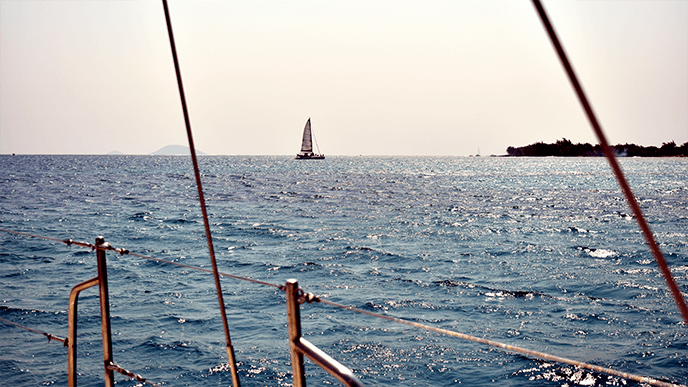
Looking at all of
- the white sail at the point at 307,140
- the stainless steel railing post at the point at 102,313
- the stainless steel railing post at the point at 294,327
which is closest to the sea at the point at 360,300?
the stainless steel railing post at the point at 102,313

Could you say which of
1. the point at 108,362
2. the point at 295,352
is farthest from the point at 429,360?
the point at 295,352

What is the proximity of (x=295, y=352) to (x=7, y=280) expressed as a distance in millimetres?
14077

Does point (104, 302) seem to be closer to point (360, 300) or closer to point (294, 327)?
point (294, 327)

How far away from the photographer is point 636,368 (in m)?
8.10

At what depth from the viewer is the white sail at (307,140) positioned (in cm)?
10231

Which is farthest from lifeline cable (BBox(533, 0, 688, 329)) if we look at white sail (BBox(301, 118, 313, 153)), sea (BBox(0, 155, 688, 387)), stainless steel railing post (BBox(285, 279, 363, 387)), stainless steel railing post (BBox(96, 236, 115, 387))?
white sail (BBox(301, 118, 313, 153))

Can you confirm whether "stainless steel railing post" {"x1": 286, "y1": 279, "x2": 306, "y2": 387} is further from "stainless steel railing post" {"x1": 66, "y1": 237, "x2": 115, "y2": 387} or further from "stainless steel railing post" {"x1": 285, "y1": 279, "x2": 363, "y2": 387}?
"stainless steel railing post" {"x1": 66, "y1": 237, "x2": 115, "y2": 387}

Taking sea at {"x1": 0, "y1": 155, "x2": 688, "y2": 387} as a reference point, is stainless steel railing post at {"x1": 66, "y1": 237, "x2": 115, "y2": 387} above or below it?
above

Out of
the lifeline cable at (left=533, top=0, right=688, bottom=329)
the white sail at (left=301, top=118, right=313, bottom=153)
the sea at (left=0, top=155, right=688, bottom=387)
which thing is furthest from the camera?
the white sail at (left=301, top=118, right=313, bottom=153)

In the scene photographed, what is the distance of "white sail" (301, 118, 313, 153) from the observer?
4028 inches

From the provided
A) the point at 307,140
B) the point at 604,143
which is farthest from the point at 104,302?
the point at 307,140

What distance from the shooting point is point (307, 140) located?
346 ft

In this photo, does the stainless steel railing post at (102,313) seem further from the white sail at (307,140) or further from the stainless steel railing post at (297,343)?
the white sail at (307,140)

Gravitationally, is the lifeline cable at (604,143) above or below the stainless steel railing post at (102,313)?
above
